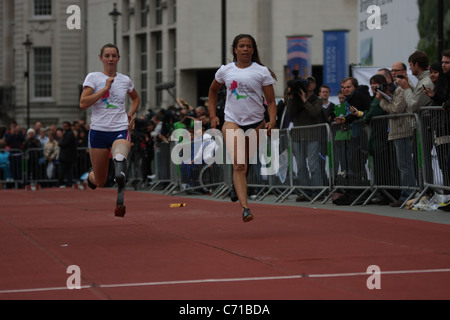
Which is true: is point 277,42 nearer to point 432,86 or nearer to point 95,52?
point 95,52

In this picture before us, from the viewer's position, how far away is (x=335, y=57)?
26.2m

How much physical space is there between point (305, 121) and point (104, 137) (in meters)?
6.03

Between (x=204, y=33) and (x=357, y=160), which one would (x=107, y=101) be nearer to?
(x=357, y=160)

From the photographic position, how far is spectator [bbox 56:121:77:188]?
2931cm

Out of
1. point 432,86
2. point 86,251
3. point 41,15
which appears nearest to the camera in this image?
point 86,251

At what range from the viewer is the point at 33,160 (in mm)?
31703

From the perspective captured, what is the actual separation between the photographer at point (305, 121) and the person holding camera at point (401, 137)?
2133 mm

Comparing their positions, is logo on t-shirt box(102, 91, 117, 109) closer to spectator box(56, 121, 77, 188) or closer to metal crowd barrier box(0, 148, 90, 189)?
spectator box(56, 121, 77, 188)

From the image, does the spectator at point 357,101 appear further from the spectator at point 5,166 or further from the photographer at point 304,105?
the spectator at point 5,166

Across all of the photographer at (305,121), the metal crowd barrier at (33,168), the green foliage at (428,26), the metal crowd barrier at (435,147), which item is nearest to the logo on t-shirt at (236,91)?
the metal crowd barrier at (435,147)

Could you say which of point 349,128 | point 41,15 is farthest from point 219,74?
point 41,15

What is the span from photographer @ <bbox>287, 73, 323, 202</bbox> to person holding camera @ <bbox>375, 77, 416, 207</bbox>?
213cm

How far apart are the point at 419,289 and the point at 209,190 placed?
47.6 ft

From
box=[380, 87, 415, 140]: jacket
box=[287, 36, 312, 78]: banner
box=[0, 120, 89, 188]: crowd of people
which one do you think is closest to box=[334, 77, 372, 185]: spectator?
box=[380, 87, 415, 140]: jacket
